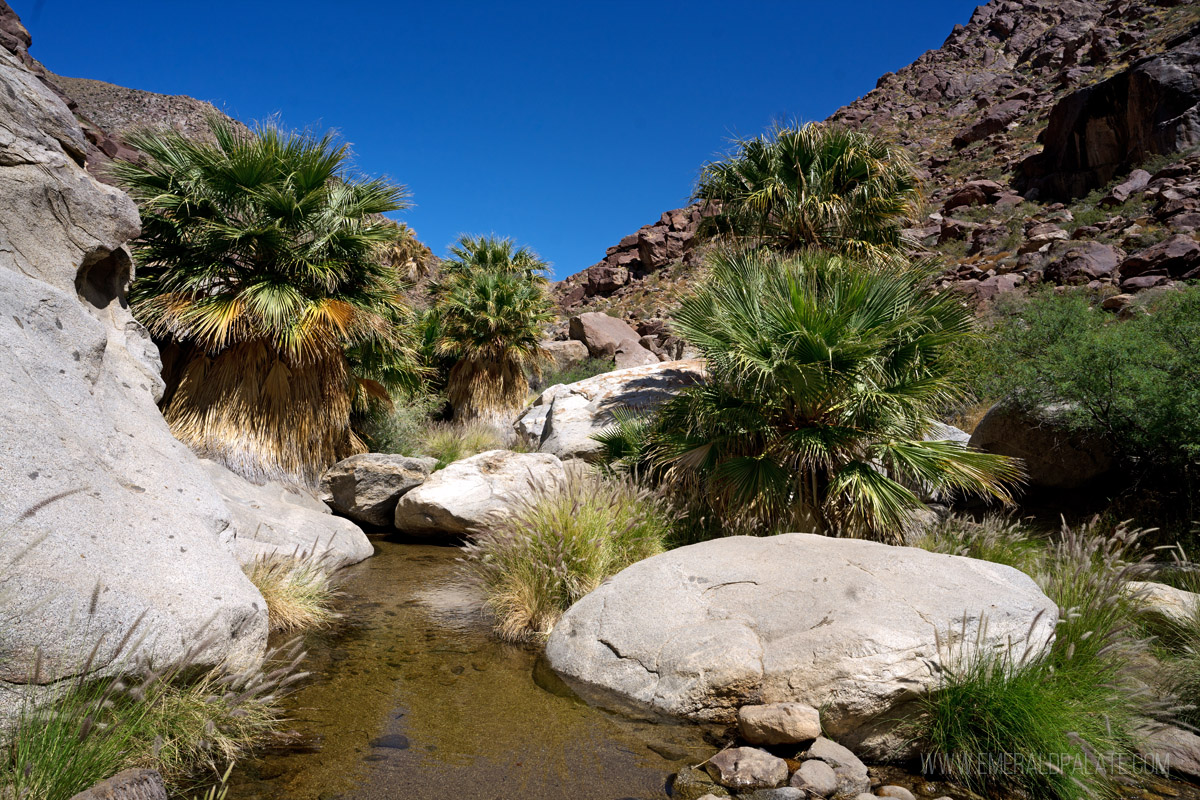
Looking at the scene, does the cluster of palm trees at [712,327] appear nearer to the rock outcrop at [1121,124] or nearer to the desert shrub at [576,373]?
the desert shrub at [576,373]

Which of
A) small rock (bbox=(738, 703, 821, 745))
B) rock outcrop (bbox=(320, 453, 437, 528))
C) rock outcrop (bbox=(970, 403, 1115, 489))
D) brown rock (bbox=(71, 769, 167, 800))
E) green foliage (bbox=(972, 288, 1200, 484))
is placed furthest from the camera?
rock outcrop (bbox=(320, 453, 437, 528))

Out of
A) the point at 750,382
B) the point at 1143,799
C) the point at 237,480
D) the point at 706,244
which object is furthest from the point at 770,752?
the point at 706,244

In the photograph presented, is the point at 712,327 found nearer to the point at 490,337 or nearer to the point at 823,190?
the point at 823,190

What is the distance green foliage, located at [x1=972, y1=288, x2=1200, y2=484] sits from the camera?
7499mm

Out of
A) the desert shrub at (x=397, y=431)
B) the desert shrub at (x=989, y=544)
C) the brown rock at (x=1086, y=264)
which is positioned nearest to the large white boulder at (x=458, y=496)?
the desert shrub at (x=397, y=431)

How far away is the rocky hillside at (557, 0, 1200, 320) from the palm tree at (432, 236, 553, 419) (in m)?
5.40

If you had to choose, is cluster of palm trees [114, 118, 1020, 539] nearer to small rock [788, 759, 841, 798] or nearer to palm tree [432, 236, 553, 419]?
small rock [788, 759, 841, 798]

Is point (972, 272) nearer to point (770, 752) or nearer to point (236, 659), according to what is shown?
point (770, 752)

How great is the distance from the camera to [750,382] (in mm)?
7660

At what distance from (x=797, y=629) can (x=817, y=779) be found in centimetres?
110

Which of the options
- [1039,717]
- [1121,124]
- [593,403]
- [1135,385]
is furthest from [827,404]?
[1121,124]

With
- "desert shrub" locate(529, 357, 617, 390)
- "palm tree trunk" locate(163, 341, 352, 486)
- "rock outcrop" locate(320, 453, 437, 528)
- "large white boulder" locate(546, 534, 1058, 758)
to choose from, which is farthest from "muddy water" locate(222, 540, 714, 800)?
"desert shrub" locate(529, 357, 617, 390)

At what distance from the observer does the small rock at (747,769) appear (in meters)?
3.57

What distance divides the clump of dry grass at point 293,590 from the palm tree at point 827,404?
425 centimetres
